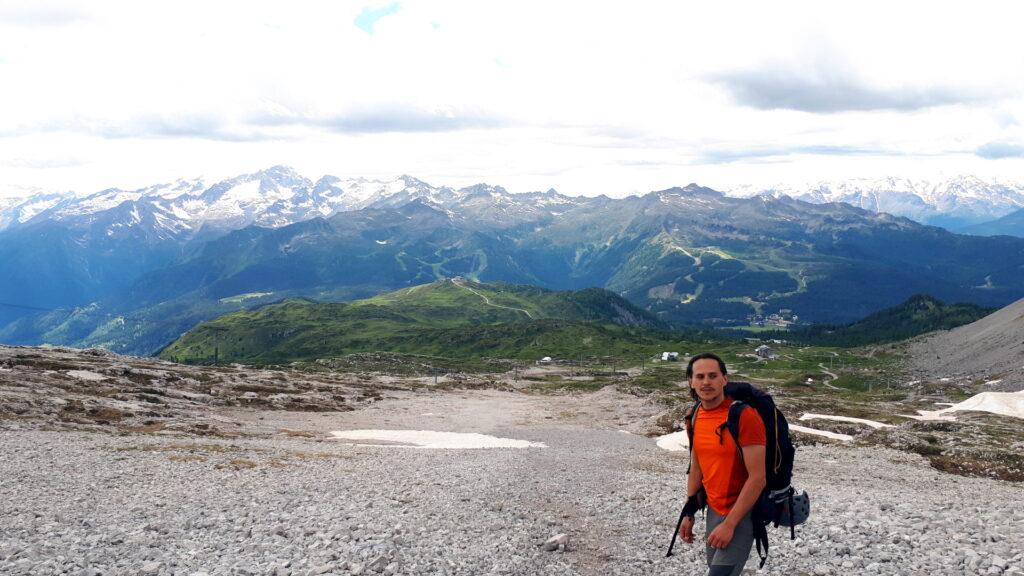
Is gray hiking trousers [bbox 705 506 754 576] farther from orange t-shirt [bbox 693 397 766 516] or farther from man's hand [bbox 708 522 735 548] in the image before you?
orange t-shirt [bbox 693 397 766 516]

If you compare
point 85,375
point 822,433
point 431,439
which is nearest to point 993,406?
point 822,433

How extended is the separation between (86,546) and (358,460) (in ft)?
79.8

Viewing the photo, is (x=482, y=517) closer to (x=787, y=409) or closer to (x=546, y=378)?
(x=787, y=409)

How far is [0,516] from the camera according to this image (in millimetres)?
23359

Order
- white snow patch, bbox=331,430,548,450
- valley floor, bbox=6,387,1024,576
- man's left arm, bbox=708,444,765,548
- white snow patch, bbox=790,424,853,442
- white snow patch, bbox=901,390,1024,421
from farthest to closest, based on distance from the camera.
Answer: white snow patch, bbox=901,390,1024,421
white snow patch, bbox=790,424,853,442
white snow patch, bbox=331,430,548,450
valley floor, bbox=6,387,1024,576
man's left arm, bbox=708,444,765,548

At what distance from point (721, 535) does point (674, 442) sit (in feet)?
173

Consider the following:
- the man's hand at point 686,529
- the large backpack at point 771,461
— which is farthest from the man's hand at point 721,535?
the man's hand at point 686,529

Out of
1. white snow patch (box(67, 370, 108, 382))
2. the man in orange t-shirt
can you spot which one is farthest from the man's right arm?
white snow patch (box(67, 370, 108, 382))

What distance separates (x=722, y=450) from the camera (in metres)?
13.7

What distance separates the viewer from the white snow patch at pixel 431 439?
2477 inches

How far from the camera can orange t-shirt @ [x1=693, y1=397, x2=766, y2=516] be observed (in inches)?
520

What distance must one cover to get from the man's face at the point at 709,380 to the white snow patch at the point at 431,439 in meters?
49.1

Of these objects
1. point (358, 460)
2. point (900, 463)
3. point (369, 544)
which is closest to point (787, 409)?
point (900, 463)

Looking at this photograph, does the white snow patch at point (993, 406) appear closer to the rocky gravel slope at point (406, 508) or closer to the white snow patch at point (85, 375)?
the rocky gravel slope at point (406, 508)
